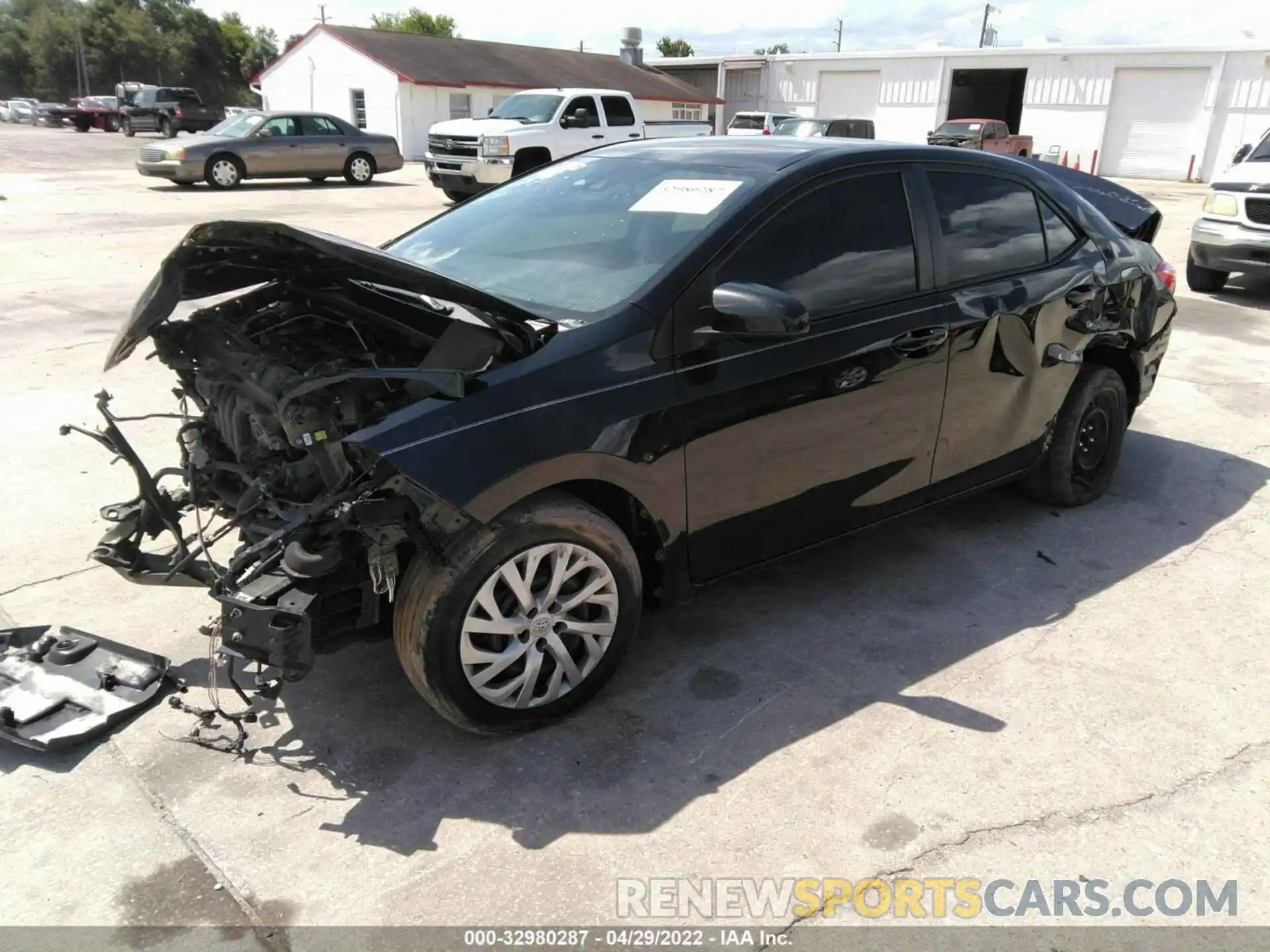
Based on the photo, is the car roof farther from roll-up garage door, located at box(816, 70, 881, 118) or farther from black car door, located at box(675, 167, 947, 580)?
roll-up garage door, located at box(816, 70, 881, 118)

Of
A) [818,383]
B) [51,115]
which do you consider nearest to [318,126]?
[818,383]

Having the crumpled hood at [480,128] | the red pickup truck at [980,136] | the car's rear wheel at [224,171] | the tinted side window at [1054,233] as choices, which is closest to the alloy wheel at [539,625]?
the tinted side window at [1054,233]

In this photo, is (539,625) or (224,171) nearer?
(539,625)

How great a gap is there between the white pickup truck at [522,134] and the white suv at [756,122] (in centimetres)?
869

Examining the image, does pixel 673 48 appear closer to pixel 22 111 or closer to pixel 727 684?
pixel 22 111

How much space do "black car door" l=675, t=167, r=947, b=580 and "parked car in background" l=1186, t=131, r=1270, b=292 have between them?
26.3 feet

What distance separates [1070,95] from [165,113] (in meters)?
34.2

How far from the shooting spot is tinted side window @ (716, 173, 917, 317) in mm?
3334

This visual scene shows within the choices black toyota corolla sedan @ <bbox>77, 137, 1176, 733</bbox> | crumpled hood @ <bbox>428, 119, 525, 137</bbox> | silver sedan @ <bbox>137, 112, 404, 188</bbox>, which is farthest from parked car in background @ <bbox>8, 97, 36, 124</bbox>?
black toyota corolla sedan @ <bbox>77, 137, 1176, 733</bbox>

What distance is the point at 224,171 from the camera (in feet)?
64.4

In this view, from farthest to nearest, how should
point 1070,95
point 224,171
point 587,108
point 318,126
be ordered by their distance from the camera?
point 1070,95, point 318,126, point 224,171, point 587,108

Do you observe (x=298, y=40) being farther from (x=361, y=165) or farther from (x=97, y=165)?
(x=361, y=165)

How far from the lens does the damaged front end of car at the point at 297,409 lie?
2.65m

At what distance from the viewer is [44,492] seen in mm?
4781
